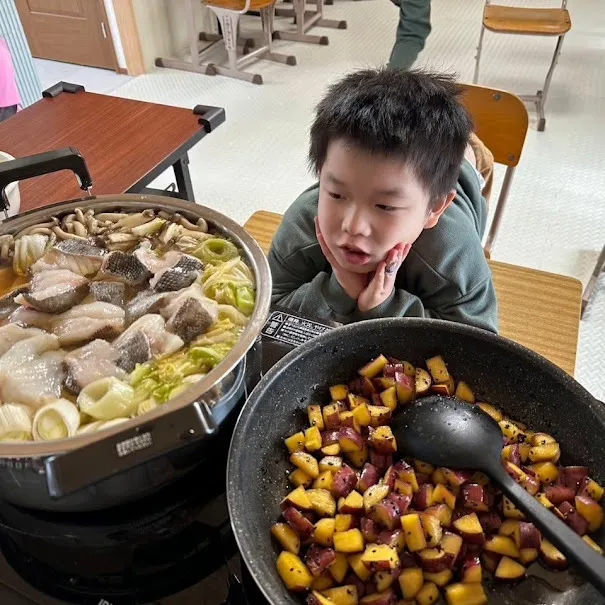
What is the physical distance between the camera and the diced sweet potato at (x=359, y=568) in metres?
0.59

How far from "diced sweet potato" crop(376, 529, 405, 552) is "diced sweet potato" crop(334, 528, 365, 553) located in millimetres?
20

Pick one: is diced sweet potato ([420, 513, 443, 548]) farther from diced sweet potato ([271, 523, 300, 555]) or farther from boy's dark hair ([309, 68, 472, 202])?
boy's dark hair ([309, 68, 472, 202])

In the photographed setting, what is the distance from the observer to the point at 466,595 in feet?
1.92

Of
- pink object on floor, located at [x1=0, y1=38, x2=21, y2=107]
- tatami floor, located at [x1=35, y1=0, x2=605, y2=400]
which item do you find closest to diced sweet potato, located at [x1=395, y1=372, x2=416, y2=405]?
tatami floor, located at [x1=35, y1=0, x2=605, y2=400]

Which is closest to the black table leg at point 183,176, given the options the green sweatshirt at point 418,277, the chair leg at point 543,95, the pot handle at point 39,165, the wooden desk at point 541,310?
the wooden desk at point 541,310

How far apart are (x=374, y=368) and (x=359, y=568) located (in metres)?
0.25

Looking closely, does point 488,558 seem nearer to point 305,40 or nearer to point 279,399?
point 279,399

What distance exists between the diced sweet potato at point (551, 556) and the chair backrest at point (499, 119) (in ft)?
3.54

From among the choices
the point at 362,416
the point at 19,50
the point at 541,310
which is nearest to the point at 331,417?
the point at 362,416

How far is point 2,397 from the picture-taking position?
0.65 meters

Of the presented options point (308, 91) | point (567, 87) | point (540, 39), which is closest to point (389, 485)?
point (308, 91)

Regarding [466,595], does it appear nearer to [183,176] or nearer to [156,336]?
[156,336]

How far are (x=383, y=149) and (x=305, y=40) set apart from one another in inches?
147

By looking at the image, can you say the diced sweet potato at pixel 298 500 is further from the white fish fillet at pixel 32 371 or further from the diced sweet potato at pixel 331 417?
the white fish fillet at pixel 32 371
